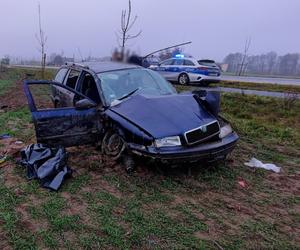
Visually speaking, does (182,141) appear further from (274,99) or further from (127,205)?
(274,99)

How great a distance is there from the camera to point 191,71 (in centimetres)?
1709

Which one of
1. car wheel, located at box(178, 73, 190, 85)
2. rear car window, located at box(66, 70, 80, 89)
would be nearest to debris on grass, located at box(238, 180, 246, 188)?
rear car window, located at box(66, 70, 80, 89)

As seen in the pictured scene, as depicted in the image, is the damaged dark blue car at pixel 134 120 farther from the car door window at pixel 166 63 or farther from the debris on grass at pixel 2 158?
the car door window at pixel 166 63

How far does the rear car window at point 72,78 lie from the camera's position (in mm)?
6421

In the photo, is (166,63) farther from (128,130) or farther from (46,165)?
(46,165)

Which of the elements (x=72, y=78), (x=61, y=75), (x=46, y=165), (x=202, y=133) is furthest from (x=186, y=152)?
(x=61, y=75)

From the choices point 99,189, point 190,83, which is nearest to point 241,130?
point 99,189

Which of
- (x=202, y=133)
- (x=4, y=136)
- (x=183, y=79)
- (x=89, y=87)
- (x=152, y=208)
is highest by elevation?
(x=89, y=87)

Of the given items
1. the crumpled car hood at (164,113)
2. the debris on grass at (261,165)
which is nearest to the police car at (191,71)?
the debris on grass at (261,165)

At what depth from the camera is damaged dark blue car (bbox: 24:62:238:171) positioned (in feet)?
14.6

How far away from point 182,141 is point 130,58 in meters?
5.47

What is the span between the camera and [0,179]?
4.60 metres

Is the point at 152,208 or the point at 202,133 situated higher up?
the point at 202,133

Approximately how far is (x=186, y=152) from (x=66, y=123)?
1.94m
